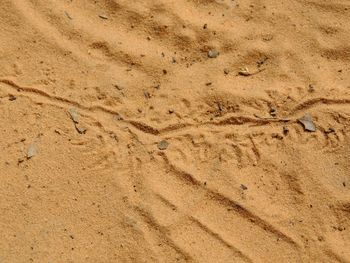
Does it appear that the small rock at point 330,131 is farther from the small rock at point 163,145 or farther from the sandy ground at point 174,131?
the small rock at point 163,145

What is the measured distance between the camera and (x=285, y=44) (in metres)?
2.85

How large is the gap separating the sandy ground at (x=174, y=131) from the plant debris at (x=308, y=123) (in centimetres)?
2

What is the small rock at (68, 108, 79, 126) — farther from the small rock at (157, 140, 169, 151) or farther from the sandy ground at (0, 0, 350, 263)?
the small rock at (157, 140, 169, 151)

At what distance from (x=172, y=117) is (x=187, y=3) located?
26.2 inches

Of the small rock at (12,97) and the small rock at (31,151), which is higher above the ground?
the small rock at (12,97)

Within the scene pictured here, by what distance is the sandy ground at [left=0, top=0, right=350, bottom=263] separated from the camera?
8.61 feet

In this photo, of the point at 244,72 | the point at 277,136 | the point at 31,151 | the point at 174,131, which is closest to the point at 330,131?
the point at 277,136

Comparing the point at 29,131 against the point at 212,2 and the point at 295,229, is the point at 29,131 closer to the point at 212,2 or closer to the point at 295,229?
the point at 212,2

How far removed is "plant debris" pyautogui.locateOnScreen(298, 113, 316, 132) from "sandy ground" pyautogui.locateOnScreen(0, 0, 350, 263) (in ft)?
0.05

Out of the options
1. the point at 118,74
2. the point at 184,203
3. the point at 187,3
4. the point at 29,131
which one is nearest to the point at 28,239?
the point at 29,131

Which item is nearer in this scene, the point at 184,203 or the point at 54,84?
the point at 184,203

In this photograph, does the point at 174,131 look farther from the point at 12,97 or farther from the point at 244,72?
the point at 12,97

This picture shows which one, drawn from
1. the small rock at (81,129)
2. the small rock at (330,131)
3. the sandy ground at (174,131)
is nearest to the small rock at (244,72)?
the sandy ground at (174,131)

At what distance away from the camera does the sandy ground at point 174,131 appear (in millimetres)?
2623
